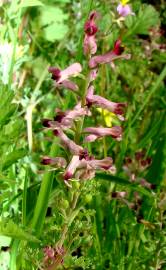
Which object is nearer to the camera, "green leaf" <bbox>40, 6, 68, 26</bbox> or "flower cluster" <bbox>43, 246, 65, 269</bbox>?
"flower cluster" <bbox>43, 246, 65, 269</bbox>

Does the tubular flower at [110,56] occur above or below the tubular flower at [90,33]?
below

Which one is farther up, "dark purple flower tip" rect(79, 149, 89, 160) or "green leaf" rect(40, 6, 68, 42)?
"green leaf" rect(40, 6, 68, 42)

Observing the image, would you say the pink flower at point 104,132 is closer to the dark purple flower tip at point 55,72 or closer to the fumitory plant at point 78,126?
the fumitory plant at point 78,126

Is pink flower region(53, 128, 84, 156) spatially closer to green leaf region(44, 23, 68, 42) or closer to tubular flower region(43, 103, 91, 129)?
tubular flower region(43, 103, 91, 129)

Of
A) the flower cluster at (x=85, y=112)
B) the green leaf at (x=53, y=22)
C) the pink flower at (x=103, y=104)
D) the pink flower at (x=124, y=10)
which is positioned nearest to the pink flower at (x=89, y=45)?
the flower cluster at (x=85, y=112)

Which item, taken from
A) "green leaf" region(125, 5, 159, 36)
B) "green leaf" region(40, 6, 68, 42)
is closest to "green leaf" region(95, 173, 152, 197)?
"green leaf" region(125, 5, 159, 36)

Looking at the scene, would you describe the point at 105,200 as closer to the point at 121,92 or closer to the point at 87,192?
the point at 87,192

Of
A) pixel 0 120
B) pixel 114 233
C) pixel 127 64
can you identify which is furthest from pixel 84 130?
pixel 127 64
